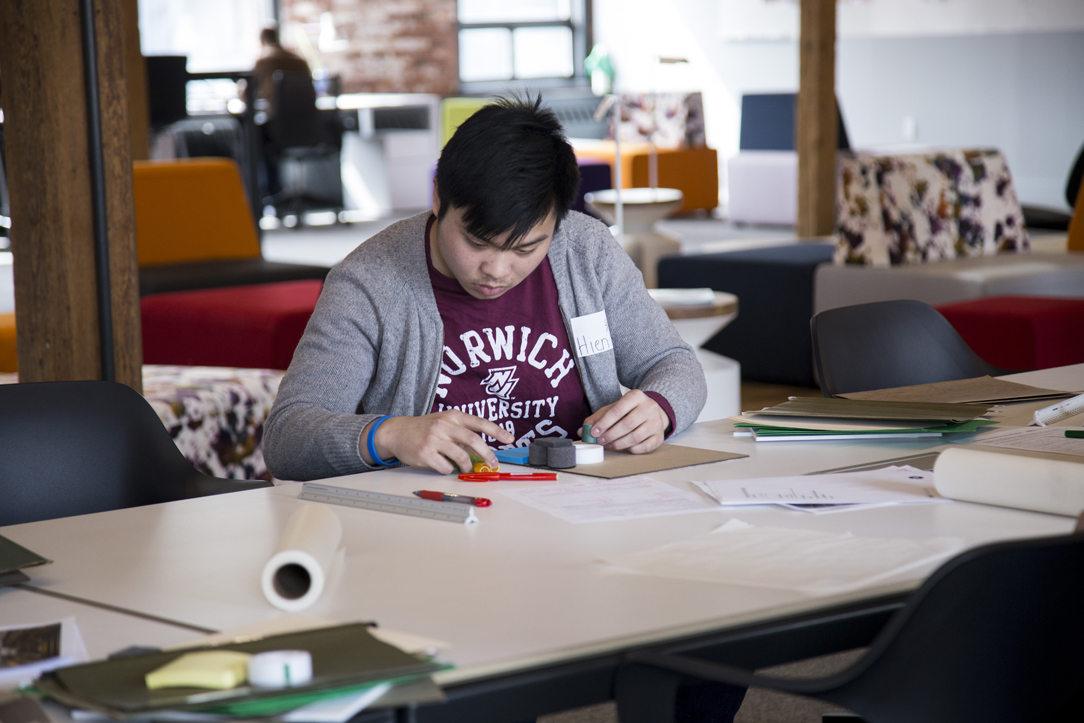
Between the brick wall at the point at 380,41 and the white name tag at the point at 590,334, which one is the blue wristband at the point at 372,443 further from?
the brick wall at the point at 380,41

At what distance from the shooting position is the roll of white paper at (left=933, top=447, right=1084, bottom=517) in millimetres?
1362

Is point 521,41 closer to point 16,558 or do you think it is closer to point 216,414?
point 216,414

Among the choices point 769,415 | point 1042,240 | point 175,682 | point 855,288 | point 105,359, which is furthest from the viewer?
point 1042,240

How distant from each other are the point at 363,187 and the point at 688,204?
2.85 m

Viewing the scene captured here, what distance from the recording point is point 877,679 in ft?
3.23

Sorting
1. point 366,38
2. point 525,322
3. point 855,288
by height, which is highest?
point 366,38

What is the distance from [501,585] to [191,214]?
176 inches

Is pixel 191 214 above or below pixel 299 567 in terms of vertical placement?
above

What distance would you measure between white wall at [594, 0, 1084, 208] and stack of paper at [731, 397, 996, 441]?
7.81m

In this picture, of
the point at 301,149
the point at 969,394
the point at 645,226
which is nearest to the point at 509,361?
the point at 969,394

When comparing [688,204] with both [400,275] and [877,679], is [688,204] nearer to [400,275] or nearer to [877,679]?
[400,275]

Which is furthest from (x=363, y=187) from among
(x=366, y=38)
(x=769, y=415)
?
(x=769, y=415)

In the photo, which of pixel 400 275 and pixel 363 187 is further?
pixel 363 187

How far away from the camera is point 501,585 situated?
45.6 inches
